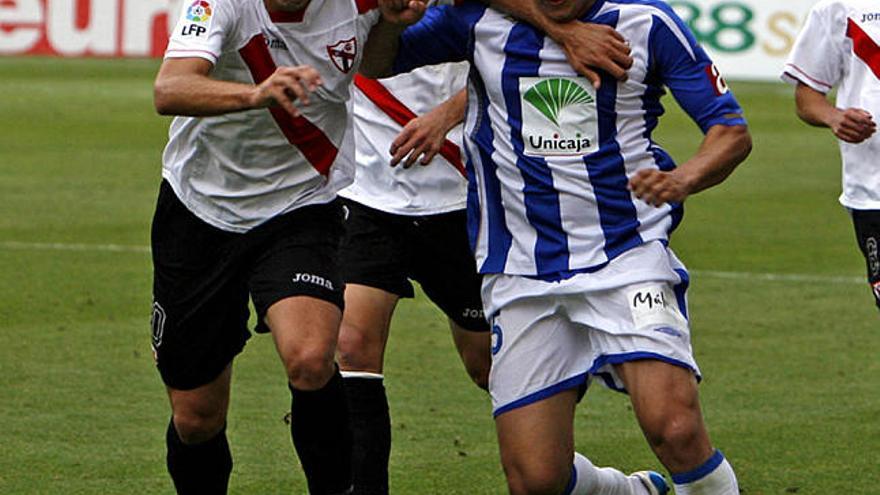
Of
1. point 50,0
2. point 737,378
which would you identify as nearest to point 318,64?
point 737,378

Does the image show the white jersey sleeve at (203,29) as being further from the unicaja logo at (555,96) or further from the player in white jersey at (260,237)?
the unicaja logo at (555,96)

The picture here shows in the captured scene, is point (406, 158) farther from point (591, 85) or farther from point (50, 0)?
point (50, 0)

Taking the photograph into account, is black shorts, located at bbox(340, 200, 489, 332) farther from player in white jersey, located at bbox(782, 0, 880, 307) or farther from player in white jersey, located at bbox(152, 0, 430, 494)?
player in white jersey, located at bbox(782, 0, 880, 307)

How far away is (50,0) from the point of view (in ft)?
101

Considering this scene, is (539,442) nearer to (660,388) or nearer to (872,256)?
(660,388)

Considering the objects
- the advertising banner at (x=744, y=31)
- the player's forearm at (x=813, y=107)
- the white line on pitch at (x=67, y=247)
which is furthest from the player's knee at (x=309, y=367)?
the advertising banner at (x=744, y=31)

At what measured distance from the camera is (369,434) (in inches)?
276

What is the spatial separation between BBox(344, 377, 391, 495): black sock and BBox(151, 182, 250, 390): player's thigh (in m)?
0.61

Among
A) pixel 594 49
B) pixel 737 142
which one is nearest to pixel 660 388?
pixel 737 142

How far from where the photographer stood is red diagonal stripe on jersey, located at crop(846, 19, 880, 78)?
7.92m

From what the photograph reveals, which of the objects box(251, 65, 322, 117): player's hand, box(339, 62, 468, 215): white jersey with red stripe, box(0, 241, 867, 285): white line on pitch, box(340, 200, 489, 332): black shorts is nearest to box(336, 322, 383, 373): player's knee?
box(340, 200, 489, 332): black shorts

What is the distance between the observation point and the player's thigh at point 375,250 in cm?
730

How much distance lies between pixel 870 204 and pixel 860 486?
116cm

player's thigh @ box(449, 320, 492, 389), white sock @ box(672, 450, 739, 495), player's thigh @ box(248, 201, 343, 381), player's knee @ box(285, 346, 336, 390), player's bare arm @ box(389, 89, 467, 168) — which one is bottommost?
player's thigh @ box(449, 320, 492, 389)
